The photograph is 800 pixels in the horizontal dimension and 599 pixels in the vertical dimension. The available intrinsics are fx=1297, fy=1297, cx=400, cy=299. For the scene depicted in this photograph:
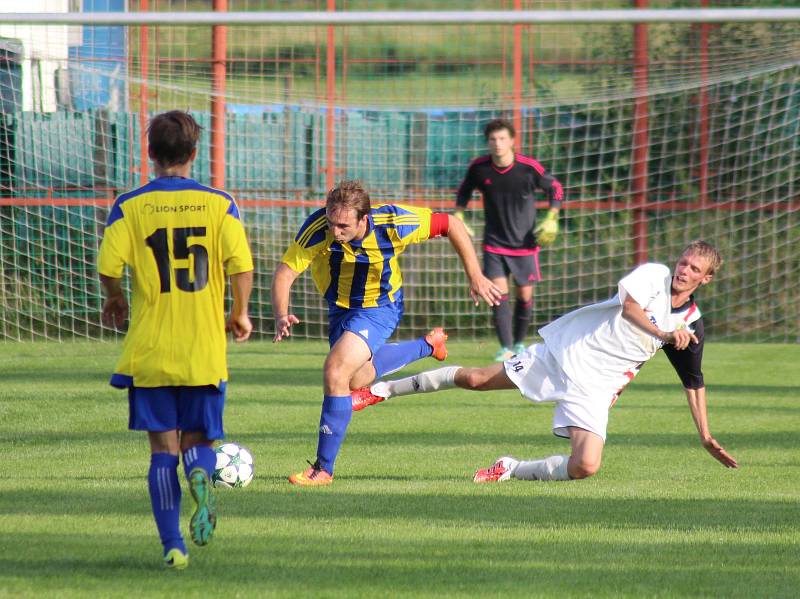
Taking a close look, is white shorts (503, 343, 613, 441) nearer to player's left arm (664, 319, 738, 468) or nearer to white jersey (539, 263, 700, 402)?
white jersey (539, 263, 700, 402)

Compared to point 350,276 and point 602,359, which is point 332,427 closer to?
point 350,276

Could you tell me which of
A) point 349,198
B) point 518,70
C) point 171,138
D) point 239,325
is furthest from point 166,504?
point 518,70

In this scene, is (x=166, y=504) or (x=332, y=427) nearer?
(x=166, y=504)

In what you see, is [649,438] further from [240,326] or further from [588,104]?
[588,104]

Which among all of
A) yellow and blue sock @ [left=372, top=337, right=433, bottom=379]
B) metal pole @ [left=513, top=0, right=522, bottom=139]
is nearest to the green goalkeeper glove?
metal pole @ [left=513, top=0, right=522, bottom=139]

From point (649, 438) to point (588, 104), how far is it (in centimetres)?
740

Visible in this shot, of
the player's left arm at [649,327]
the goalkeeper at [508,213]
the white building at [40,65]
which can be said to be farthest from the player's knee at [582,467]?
the white building at [40,65]

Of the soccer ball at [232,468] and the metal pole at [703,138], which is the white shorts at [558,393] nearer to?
the soccer ball at [232,468]

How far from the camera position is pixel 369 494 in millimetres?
5816

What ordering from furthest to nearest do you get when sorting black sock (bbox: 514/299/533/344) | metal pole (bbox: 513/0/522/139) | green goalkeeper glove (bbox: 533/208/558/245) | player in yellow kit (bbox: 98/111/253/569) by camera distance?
metal pole (bbox: 513/0/522/139)
black sock (bbox: 514/299/533/344)
green goalkeeper glove (bbox: 533/208/558/245)
player in yellow kit (bbox: 98/111/253/569)

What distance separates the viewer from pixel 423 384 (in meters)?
6.87

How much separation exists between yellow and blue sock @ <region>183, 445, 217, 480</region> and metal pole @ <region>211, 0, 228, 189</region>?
376 inches

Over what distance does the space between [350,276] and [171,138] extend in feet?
7.66

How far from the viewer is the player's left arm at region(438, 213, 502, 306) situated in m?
6.25
